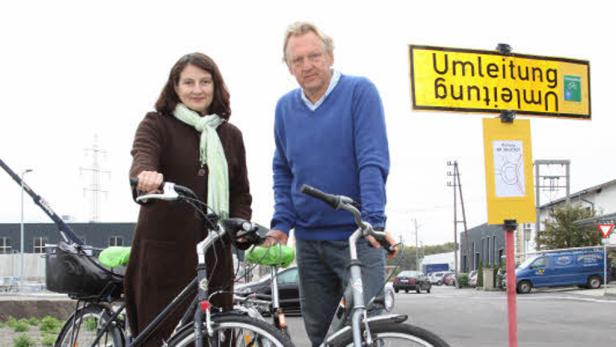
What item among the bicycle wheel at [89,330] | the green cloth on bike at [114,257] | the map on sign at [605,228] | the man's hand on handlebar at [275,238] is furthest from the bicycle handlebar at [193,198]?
the map on sign at [605,228]

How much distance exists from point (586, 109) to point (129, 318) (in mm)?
3736

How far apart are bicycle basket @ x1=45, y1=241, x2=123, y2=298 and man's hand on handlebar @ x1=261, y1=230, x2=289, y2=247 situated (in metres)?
1.48

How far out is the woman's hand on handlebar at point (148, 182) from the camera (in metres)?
3.35

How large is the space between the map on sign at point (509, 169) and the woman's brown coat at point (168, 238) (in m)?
2.64

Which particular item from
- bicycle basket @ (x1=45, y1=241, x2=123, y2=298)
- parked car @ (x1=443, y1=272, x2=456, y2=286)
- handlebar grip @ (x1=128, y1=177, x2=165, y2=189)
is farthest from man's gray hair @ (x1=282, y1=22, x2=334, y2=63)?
parked car @ (x1=443, y1=272, x2=456, y2=286)

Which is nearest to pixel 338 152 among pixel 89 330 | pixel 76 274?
pixel 76 274

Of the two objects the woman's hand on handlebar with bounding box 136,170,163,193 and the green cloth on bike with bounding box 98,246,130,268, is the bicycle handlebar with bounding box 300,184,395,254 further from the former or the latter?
the green cloth on bike with bounding box 98,246,130,268

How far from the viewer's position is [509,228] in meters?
5.90

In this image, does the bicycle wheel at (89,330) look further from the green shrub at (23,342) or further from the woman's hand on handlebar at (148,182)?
the green shrub at (23,342)

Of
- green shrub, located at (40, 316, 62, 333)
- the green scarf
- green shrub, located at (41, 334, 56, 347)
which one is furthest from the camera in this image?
green shrub, located at (40, 316, 62, 333)

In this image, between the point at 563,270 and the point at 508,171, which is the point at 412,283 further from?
the point at 508,171

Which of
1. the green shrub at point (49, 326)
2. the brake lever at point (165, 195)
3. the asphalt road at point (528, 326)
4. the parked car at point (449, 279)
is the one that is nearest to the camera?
the brake lever at point (165, 195)

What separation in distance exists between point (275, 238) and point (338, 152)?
0.55m

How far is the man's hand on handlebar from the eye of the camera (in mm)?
3736
